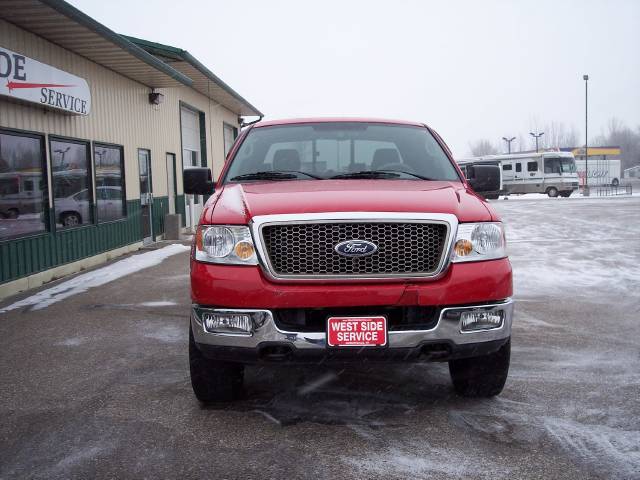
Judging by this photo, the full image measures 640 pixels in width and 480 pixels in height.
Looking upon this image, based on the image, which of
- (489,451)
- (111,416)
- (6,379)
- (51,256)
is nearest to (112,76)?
(51,256)

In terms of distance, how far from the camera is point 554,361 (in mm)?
5180

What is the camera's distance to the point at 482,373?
414 cm

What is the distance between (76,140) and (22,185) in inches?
86.6

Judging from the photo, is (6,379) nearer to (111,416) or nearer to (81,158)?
(111,416)

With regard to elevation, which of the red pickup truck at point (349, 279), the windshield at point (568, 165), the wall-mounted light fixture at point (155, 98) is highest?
the wall-mounted light fixture at point (155, 98)

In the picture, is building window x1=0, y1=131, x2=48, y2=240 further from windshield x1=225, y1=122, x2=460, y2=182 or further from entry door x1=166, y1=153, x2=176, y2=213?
entry door x1=166, y1=153, x2=176, y2=213

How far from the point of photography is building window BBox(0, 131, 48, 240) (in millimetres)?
8789

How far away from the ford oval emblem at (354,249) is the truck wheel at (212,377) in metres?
1.12

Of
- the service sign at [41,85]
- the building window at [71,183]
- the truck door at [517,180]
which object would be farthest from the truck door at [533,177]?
the service sign at [41,85]

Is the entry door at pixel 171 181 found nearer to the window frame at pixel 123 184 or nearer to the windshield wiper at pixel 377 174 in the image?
the window frame at pixel 123 184

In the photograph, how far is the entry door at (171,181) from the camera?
17.6 m

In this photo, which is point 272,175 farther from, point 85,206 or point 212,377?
point 85,206

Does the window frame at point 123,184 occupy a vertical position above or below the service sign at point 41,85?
below

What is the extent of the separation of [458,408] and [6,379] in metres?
3.46
